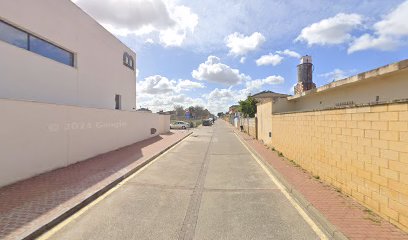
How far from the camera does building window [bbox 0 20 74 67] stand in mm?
10999

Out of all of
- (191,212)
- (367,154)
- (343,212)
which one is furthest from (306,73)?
(191,212)

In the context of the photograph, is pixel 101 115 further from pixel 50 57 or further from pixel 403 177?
pixel 403 177

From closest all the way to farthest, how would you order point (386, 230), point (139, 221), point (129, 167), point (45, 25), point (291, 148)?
point (386, 230) → point (139, 221) → point (129, 167) → point (291, 148) → point (45, 25)

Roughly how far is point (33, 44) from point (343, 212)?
1330cm

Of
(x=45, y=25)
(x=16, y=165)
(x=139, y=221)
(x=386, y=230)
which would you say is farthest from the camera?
(x=45, y=25)

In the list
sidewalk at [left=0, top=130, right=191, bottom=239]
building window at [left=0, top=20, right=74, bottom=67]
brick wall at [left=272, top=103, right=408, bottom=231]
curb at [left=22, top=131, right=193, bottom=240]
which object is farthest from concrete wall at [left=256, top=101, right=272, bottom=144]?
building window at [left=0, top=20, right=74, bottom=67]

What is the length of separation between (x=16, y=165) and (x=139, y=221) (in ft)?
14.9

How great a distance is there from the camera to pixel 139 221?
5.27 meters

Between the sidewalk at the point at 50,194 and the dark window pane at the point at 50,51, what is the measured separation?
5.89m

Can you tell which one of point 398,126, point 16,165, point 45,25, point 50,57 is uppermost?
point 45,25

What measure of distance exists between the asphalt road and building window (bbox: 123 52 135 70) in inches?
716

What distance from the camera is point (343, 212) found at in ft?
18.3

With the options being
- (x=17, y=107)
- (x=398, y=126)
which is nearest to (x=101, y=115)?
(x=17, y=107)

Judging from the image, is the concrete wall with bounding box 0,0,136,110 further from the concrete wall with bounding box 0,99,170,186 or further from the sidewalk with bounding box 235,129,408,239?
the sidewalk with bounding box 235,129,408,239
